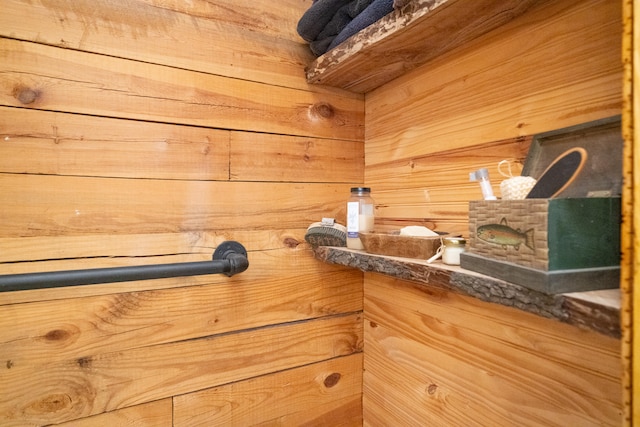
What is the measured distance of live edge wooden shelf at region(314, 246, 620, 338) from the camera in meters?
0.35

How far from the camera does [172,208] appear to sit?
2.53ft

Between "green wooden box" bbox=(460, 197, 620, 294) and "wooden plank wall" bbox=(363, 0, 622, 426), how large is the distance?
189mm

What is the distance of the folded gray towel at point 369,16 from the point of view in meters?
0.68

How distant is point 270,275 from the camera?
0.88 m

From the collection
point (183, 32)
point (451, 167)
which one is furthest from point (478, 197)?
point (183, 32)

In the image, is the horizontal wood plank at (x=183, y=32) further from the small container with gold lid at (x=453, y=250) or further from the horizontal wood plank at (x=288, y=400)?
the horizontal wood plank at (x=288, y=400)

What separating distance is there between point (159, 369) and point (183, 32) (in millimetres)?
745

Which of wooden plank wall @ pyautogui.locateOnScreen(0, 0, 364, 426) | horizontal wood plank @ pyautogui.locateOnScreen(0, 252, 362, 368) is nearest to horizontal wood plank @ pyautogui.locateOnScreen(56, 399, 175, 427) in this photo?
wooden plank wall @ pyautogui.locateOnScreen(0, 0, 364, 426)

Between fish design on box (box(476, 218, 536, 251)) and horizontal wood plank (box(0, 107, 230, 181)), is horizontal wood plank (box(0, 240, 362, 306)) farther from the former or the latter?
fish design on box (box(476, 218, 536, 251))

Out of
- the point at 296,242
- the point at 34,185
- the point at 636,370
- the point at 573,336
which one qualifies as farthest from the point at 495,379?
the point at 34,185

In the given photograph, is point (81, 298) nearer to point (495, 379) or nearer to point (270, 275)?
point (270, 275)

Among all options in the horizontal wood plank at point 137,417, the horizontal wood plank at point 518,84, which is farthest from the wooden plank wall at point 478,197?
the horizontal wood plank at point 137,417

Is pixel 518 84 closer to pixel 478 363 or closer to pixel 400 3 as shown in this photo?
pixel 400 3

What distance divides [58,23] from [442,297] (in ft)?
3.15
